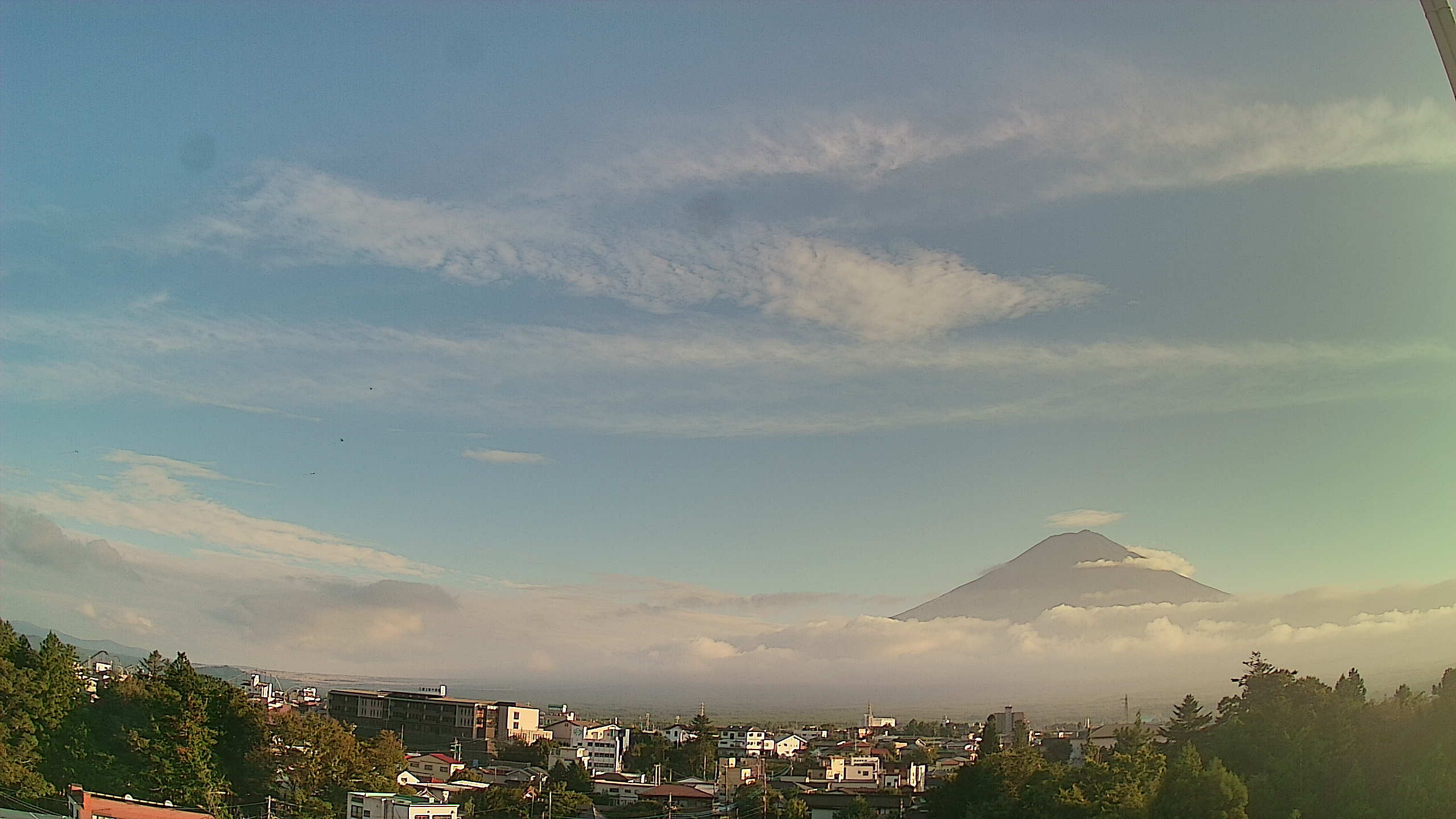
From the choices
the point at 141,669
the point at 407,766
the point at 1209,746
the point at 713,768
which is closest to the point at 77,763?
the point at 141,669

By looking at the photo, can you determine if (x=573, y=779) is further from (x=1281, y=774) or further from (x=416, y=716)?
(x=1281, y=774)

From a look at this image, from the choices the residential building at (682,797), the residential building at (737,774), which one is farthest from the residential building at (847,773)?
the residential building at (682,797)

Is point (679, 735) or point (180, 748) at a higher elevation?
point (180, 748)

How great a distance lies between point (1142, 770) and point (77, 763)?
23.9 metres

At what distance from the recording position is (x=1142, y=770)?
2111 centimetres

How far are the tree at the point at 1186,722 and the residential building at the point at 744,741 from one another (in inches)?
814

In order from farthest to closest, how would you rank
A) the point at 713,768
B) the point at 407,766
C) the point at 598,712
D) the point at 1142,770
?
the point at 598,712 < the point at 713,768 < the point at 407,766 < the point at 1142,770

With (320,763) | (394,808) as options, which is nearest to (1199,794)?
(394,808)

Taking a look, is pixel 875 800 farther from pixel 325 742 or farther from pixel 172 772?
pixel 172 772

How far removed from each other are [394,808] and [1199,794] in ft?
53.6

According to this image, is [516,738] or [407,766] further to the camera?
[516,738]

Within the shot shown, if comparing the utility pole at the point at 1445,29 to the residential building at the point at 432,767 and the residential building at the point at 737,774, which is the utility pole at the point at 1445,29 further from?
the residential building at the point at 432,767

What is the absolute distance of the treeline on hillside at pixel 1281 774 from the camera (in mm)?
19031

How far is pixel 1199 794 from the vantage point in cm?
1912
